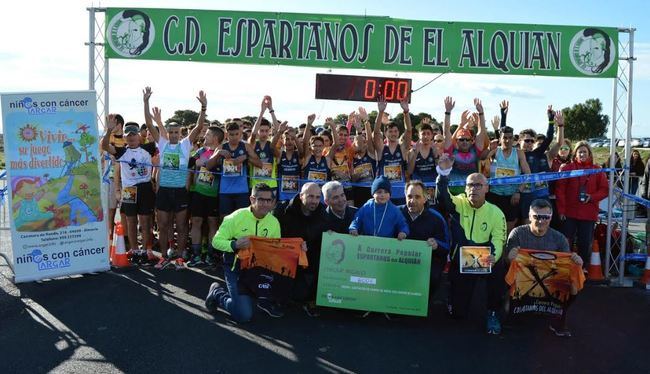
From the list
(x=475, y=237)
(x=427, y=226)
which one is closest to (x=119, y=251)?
(x=427, y=226)

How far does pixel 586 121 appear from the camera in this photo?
2520 inches

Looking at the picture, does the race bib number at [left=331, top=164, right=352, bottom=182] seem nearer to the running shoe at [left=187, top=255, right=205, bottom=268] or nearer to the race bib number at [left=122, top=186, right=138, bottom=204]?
the running shoe at [left=187, top=255, right=205, bottom=268]

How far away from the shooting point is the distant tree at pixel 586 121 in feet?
208

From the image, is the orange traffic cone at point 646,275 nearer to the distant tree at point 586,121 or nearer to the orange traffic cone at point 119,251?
the orange traffic cone at point 119,251

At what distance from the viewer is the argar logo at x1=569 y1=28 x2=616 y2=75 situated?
8.07 meters

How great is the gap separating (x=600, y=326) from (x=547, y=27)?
170 inches

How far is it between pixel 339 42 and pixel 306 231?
3.18 m

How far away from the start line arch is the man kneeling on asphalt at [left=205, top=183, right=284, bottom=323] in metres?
2.99

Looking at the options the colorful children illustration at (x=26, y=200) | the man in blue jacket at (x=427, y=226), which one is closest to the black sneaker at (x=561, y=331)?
the man in blue jacket at (x=427, y=226)

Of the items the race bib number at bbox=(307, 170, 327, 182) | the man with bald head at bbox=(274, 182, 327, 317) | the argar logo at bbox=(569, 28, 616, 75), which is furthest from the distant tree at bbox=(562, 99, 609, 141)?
the man with bald head at bbox=(274, 182, 327, 317)

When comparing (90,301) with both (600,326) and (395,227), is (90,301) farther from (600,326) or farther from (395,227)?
(600,326)

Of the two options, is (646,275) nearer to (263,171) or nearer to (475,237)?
(475,237)

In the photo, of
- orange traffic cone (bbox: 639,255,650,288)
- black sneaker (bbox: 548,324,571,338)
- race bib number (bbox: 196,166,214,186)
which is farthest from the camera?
race bib number (bbox: 196,166,214,186)

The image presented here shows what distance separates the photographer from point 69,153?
7.25 m
